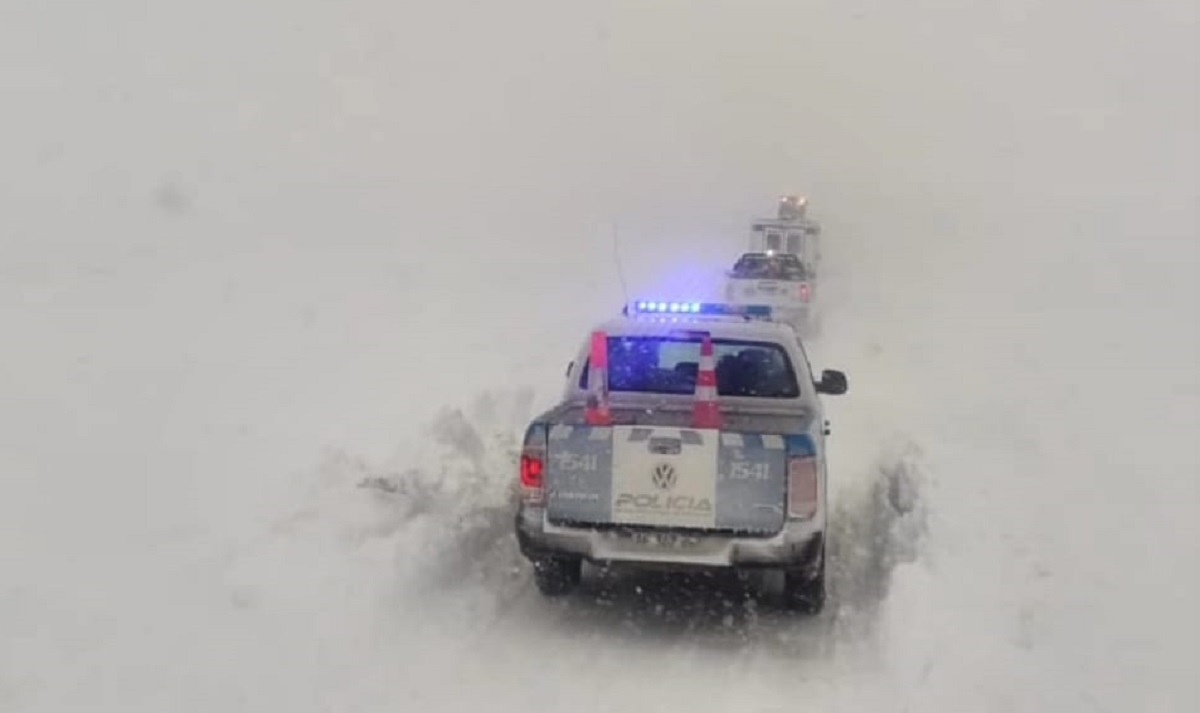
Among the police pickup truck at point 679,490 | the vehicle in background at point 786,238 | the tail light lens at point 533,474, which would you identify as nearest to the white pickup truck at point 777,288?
the vehicle in background at point 786,238

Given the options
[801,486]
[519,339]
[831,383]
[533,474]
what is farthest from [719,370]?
[519,339]

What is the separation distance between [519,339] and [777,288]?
618cm

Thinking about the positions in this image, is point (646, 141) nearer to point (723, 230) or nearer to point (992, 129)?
point (723, 230)

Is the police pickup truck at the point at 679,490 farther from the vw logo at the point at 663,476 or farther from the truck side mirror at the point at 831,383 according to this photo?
the truck side mirror at the point at 831,383

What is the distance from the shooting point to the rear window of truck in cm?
872

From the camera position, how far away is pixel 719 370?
8.80 meters

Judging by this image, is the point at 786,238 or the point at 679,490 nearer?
the point at 679,490

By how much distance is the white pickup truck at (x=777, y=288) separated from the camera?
2625cm

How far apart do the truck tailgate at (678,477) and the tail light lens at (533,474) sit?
167 millimetres

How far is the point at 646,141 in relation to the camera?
50.3 meters

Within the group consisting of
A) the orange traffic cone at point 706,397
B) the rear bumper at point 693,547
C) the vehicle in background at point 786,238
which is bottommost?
the rear bumper at point 693,547

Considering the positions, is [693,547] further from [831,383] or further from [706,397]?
[831,383]

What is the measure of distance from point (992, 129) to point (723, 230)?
1157 cm

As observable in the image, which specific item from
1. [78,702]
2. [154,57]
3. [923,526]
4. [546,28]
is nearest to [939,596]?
[923,526]
